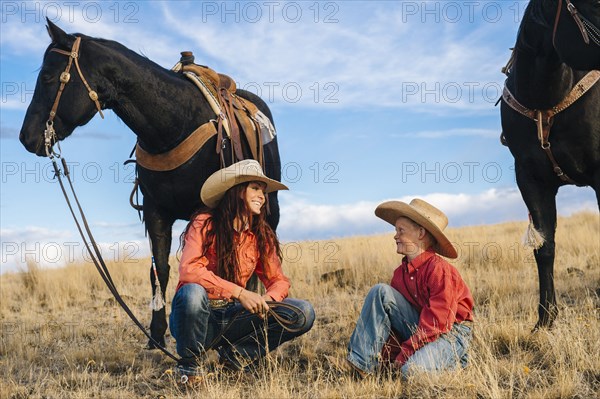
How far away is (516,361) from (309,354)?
5.24 ft

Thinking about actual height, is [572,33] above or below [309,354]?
above

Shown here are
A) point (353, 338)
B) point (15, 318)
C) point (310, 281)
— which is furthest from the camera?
point (310, 281)

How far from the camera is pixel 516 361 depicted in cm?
462

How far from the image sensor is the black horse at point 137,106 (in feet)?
16.6

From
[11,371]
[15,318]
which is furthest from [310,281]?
[11,371]

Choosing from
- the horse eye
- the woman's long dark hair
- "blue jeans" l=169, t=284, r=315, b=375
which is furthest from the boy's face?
the horse eye

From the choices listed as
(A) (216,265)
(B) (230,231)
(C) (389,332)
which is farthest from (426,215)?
(A) (216,265)

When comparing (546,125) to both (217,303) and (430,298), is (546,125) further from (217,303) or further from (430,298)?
(217,303)

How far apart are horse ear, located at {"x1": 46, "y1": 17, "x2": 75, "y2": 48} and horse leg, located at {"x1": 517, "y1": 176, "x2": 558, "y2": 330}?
150 inches

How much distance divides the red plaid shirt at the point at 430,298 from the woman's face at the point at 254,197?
1111mm

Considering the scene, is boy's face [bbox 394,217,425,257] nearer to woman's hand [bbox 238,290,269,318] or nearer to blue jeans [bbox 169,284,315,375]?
blue jeans [bbox 169,284,315,375]

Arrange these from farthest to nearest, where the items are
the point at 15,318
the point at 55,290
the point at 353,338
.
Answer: the point at 55,290 → the point at 15,318 → the point at 353,338

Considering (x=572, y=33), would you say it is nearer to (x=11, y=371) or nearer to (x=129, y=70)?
(x=129, y=70)

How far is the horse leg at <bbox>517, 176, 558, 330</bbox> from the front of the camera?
212 inches
